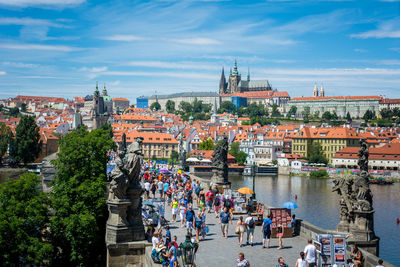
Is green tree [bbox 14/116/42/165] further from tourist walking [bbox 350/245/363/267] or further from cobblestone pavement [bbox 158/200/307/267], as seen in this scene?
tourist walking [bbox 350/245/363/267]

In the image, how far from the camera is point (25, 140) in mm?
64375

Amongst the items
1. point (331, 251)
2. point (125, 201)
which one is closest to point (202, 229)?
point (125, 201)

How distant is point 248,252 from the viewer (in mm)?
12016

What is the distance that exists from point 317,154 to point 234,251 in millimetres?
83588

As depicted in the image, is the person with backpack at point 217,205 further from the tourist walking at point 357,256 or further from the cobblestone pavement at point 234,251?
the tourist walking at point 357,256

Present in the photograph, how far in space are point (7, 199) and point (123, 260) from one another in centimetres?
919

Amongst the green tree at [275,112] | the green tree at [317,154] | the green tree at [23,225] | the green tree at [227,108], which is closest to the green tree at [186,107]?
the green tree at [227,108]

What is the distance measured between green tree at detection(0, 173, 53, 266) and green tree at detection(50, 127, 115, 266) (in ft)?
2.12

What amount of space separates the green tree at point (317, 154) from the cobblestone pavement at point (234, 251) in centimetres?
7913

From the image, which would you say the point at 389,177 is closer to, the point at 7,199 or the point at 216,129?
the point at 216,129

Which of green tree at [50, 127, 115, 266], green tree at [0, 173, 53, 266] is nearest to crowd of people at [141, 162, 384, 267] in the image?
green tree at [50, 127, 115, 266]

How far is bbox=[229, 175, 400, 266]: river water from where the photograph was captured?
1189 inches

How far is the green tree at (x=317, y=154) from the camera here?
91188 mm

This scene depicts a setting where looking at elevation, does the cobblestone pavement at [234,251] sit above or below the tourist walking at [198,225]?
below
